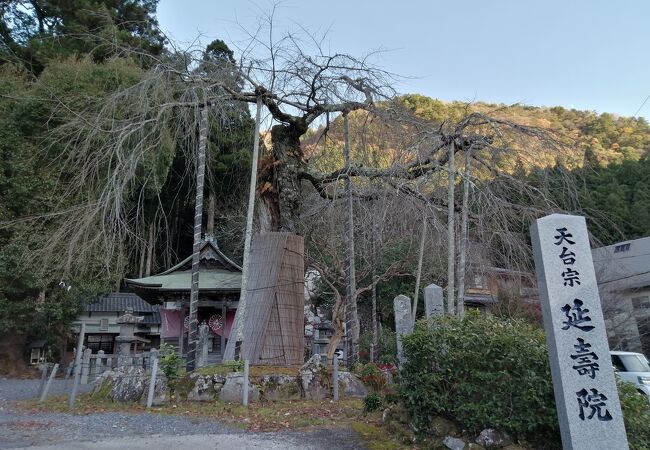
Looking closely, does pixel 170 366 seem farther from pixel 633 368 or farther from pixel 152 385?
pixel 633 368

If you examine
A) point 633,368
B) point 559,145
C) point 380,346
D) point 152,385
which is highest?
point 559,145

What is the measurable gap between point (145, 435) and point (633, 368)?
32.1 feet

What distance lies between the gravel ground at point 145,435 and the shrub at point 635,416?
9.06ft

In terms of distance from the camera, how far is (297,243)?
35.0 ft

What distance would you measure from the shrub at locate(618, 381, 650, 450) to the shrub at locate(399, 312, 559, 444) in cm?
63

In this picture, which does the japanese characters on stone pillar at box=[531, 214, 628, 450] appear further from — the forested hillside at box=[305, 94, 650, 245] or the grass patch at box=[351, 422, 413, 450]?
the forested hillside at box=[305, 94, 650, 245]

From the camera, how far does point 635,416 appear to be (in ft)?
14.5

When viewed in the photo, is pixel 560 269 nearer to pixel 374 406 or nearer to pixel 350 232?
pixel 374 406

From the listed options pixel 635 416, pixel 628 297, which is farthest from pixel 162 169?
pixel 628 297

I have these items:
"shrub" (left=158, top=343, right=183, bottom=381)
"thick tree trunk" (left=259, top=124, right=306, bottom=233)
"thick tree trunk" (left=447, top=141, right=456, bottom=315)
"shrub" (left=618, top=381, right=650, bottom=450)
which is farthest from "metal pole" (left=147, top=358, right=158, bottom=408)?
"shrub" (left=618, top=381, right=650, bottom=450)

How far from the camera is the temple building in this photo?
17.7 m

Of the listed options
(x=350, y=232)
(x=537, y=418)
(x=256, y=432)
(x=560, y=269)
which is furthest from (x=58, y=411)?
(x=560, y=269)

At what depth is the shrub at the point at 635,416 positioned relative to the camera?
428 centimetres

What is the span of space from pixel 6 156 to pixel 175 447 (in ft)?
59.9
